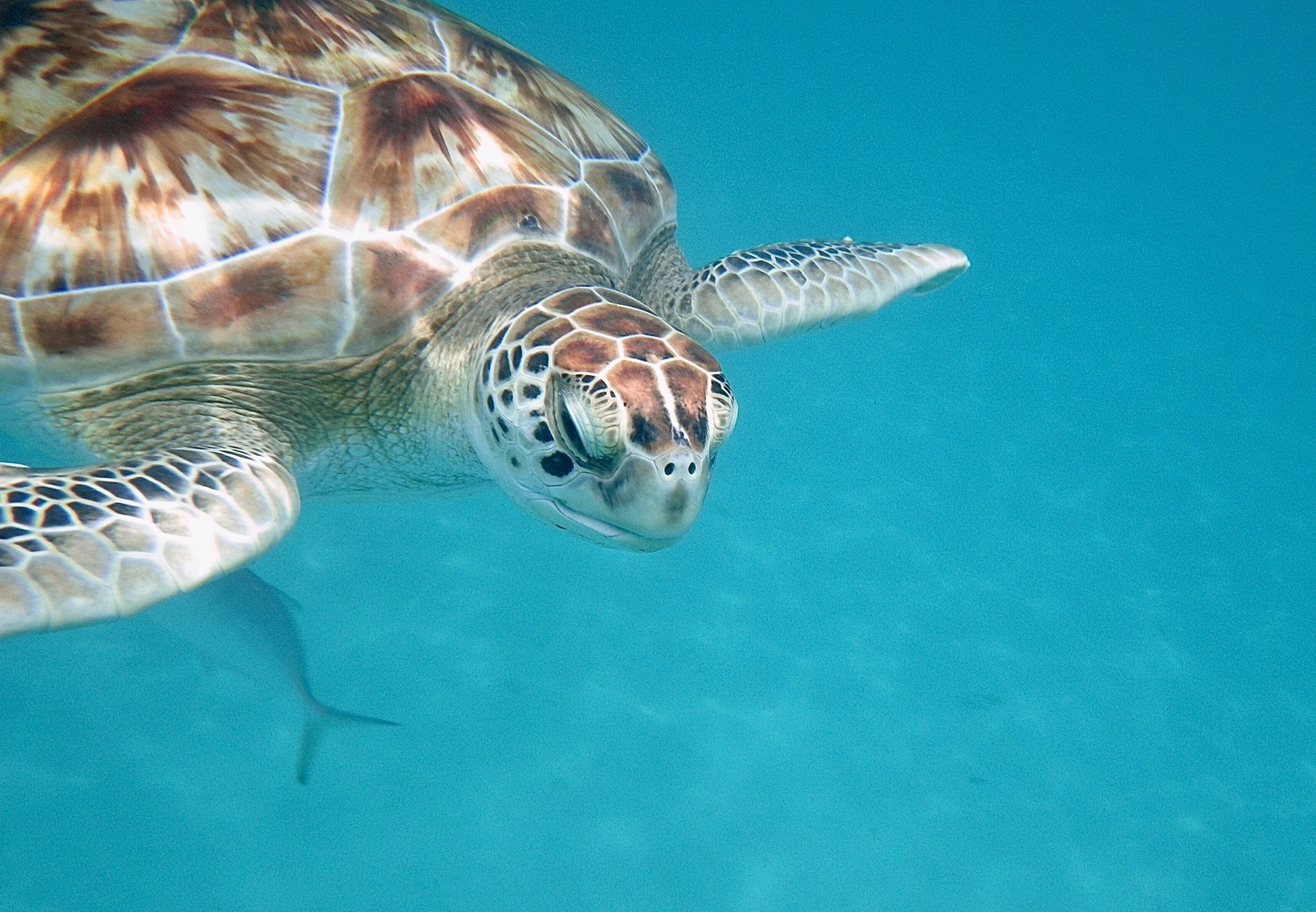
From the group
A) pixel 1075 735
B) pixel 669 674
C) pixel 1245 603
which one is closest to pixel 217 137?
pixel 669 674

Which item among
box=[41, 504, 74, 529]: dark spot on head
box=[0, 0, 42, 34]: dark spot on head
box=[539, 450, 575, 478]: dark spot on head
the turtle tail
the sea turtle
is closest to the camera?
box=[41, 504, 74, 529]: dark spot on head

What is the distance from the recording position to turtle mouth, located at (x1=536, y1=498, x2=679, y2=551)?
7.69 feet

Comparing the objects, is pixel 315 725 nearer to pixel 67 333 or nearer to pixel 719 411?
pixel 67 333

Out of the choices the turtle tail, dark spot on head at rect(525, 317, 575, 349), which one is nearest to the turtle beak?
dark spot on head at rect(525, 317, 575, 349)

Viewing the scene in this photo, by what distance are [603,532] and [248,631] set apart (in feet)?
7.90

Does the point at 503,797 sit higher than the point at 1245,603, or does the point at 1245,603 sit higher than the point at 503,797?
the point at 1245,603

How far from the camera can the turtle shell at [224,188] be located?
2.47 m

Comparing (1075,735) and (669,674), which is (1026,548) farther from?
(669,674)

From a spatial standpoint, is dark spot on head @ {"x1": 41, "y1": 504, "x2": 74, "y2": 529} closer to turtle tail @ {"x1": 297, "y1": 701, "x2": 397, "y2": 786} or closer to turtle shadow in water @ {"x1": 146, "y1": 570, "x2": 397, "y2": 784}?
turtle shadow in water @ {"x1": 146, "y1": 570, "x2": 397, "y2": 784}

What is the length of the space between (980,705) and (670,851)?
8.54 ft

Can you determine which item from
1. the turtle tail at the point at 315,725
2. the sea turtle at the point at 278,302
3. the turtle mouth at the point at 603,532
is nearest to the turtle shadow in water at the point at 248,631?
the turtle tail at the point at 315,725

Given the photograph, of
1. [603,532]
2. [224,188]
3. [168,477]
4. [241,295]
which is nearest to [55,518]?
[168,477]

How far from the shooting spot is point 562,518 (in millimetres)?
2477

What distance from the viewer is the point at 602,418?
7.06 feet
